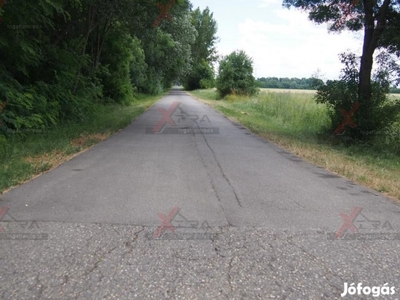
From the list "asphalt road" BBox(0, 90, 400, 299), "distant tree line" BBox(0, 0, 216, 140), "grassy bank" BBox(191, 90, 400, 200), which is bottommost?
"grassy bank" BBox(191, 90, 400, 200)

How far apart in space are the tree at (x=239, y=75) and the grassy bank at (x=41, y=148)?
28.8 m

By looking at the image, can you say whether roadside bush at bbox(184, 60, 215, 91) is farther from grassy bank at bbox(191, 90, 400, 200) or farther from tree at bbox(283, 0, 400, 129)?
tree at bbox(283, 0, 400, 129)

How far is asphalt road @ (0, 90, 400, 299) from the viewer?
3086mm

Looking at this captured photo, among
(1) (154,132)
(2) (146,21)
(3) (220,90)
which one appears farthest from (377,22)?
(3) (220,90)

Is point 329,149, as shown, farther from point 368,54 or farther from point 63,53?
point 63,53

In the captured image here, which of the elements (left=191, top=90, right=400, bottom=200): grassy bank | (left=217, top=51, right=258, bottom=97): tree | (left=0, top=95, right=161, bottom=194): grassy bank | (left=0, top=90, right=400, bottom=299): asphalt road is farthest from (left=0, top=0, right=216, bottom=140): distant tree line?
(left=217, top=51, right=258, bottom=97): tree

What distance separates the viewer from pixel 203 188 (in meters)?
6.01

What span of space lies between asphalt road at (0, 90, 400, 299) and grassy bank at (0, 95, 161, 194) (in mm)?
478

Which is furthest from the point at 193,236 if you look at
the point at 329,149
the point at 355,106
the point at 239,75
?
the point at 239,75

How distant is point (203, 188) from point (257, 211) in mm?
1324

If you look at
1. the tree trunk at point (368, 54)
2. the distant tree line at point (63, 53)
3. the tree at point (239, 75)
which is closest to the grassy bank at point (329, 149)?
the tree trunk at point (368, 54)

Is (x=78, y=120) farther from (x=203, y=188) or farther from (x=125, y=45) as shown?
(x=125, y=45)

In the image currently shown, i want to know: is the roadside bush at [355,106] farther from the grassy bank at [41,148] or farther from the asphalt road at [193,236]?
the grassy bank at [41,148]

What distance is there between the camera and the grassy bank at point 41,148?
6.41 metres
